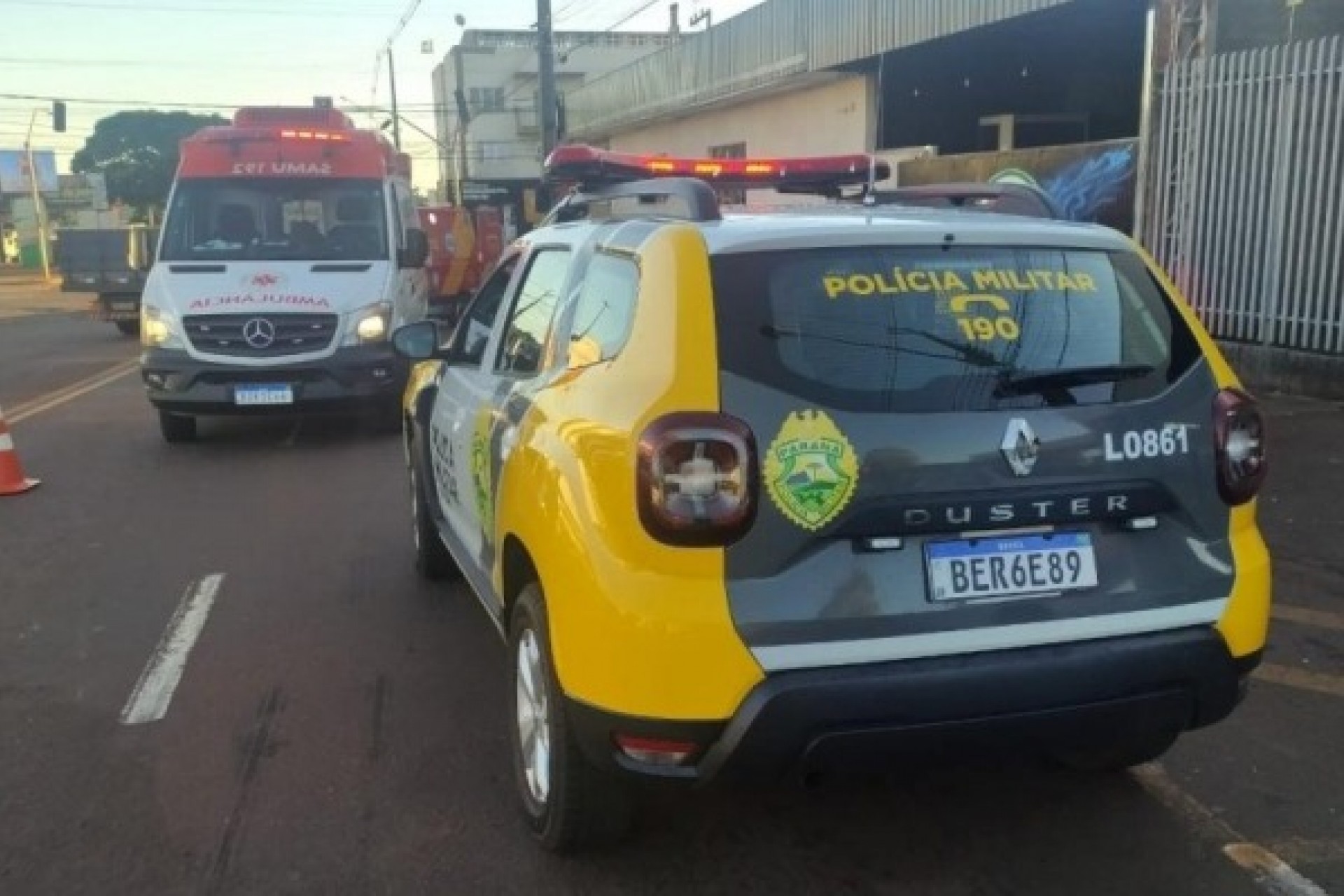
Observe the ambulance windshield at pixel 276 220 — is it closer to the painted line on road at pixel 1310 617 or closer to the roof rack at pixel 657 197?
the roof rack at pixel 657 197

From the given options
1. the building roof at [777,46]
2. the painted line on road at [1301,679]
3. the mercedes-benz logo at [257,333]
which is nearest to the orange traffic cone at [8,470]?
the mercedes-benz logo at [257,333]

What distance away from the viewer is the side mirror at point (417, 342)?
16.8ft

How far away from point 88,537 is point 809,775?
18.1 feet

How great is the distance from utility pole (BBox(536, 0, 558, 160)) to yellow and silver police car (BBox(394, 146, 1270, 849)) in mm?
19634

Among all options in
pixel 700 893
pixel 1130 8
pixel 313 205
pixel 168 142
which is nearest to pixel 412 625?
pixel 700 893

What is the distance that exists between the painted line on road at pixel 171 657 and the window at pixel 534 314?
1.80m

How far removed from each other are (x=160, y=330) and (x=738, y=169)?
568cm

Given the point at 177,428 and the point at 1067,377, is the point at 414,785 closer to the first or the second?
the point at 1067,377

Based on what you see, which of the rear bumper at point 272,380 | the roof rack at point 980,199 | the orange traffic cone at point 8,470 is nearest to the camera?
the roof rack at point 980,199

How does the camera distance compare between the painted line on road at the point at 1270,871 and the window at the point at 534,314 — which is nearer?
the painted line on road at the point at 1270,871

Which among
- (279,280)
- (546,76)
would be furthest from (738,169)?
(546,76)

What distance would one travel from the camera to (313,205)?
1058 centimetres

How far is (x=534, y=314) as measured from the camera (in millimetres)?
4023

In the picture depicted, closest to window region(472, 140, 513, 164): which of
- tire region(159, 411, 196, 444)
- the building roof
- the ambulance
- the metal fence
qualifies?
the building roof
